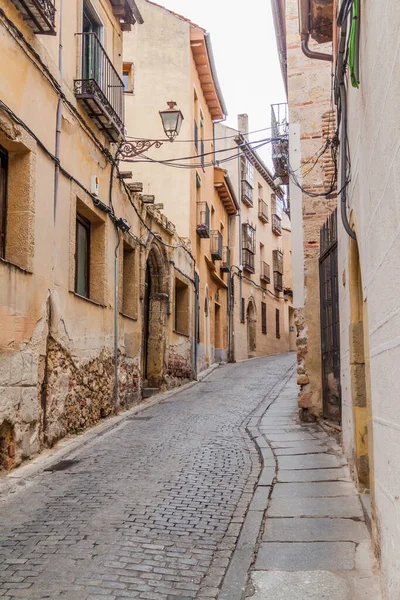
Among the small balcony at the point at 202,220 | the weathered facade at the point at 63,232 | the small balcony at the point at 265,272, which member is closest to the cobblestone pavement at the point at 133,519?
the weathered facade at the point at 63,232

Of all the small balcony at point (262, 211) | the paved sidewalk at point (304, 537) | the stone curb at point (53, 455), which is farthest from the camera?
the small balcony at point (262, 211)

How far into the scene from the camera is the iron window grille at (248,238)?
1099 inches

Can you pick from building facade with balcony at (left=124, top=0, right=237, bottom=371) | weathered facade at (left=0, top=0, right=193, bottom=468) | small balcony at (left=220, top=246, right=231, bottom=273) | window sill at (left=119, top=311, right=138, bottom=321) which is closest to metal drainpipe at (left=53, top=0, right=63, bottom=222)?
weathered facade at (left=0, top=0, right=193, bottom=468)

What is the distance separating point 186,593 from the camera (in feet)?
11.5

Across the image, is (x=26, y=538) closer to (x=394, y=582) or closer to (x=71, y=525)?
(x=71, y=525)

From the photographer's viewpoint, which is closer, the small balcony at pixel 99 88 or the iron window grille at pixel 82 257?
the small balcony at pixel 99 88

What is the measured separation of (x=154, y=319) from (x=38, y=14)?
826 centimetres

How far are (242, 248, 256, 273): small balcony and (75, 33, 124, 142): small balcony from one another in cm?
1752

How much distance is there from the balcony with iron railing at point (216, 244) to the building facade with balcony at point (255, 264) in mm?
3594

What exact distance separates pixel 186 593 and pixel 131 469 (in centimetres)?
301

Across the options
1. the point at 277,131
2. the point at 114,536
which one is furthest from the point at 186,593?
the point at 277,131

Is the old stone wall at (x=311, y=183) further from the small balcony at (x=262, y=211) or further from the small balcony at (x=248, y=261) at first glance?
the small balcony at (x=262, y=211)

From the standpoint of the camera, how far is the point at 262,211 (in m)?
32.2

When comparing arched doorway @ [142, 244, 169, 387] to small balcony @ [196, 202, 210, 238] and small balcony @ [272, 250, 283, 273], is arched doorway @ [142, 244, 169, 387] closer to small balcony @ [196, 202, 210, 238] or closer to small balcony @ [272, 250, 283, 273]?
small balcony @ [196, 202, 210, 238]
